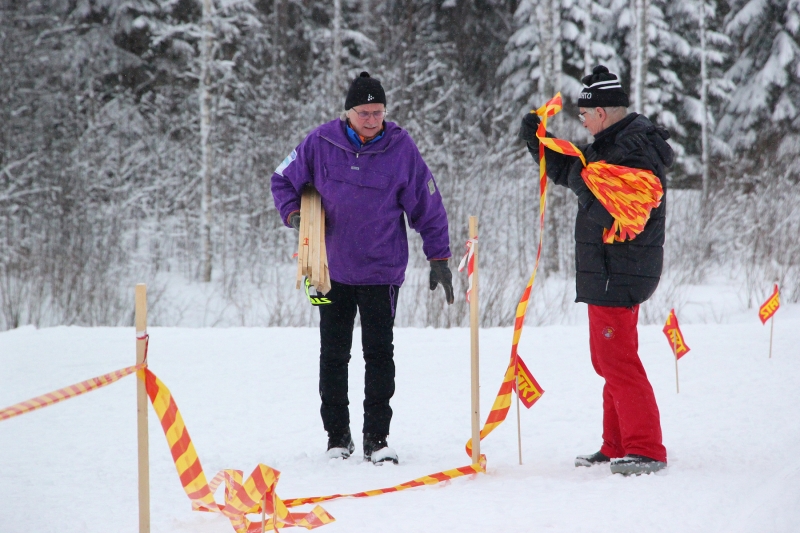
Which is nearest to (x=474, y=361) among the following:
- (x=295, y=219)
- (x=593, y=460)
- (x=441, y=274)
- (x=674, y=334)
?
(x=441, y=274)

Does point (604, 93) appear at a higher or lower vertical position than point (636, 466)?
higher

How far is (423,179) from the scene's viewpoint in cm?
368

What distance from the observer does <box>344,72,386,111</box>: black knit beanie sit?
3.48 metres

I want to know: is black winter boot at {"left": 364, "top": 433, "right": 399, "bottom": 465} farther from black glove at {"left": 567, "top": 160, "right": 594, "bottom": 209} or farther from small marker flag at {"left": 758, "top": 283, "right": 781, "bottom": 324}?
small marker flag at {"left": 758, "top": 283, "right": 781, "bottom": 324}

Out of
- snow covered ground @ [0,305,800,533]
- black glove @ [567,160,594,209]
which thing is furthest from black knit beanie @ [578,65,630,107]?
snow covered ground @ [0,305,800,533]

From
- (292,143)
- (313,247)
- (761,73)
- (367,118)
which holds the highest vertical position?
(761,73)

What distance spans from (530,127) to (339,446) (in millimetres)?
1876

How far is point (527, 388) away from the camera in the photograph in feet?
11.2

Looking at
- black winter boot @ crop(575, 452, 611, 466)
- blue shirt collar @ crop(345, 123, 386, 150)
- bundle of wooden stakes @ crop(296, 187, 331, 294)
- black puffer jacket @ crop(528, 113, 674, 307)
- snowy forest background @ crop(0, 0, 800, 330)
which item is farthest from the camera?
snowy forest background @ crop(0, 0, 800, 330)

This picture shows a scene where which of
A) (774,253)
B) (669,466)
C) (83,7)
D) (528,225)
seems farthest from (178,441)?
(83,7)

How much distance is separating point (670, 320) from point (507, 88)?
18.6 metres

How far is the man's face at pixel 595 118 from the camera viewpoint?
10.3 feet

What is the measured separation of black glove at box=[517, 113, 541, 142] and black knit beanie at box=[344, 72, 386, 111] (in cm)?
76

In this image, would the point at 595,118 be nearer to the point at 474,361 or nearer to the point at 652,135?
the point at 652,135
